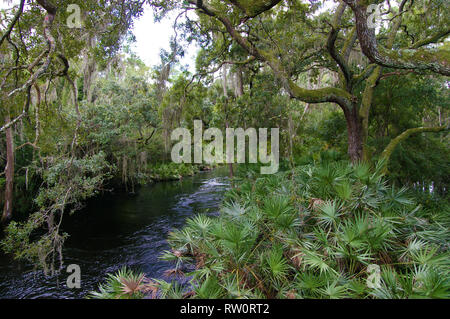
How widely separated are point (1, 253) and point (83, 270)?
3.31 m

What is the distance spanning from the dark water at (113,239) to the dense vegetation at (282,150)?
0.71m

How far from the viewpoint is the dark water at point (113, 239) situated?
621cm

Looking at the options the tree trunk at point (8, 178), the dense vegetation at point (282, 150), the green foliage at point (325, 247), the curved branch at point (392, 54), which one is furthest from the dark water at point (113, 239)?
the curved branch at point (392, 54)

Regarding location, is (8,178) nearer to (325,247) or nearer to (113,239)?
(113,239)

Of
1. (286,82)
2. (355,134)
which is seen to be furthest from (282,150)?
(286,82)

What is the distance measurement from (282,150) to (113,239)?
843 centimetres

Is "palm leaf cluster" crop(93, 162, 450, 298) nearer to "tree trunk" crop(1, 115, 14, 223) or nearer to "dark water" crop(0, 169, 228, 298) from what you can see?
"dark water" crop(0, 169, 228, 298)

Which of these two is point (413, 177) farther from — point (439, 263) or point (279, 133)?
point (439, 263)

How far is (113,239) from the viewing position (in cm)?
916

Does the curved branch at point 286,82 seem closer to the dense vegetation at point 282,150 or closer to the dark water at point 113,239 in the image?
the dense vegetation at point 282,150

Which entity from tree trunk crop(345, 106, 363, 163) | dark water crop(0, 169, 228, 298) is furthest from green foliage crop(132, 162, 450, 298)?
dark water crop(0, 169, 228, 298)
